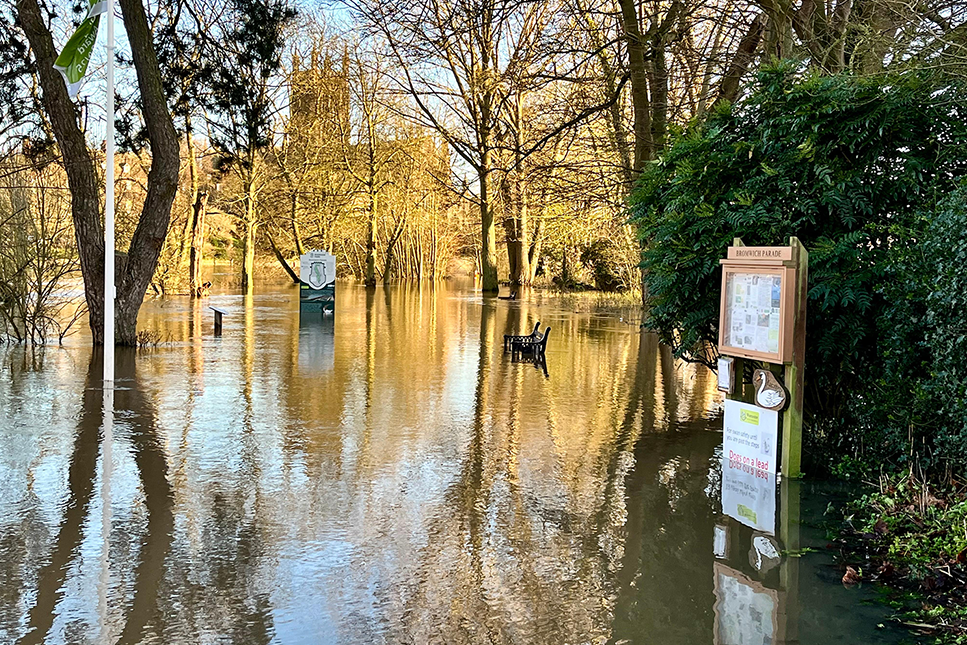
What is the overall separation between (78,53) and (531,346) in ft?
28.3

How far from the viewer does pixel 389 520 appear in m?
6.30

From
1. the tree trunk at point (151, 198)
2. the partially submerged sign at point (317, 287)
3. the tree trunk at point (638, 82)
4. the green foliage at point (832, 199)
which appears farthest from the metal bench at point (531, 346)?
the partially submerged sign at point (317, 287)

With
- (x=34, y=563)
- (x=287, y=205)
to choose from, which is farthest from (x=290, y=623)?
(x=287, y=205)

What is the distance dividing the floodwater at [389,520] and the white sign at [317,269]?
11582 mm

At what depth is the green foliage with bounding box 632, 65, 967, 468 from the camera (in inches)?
304

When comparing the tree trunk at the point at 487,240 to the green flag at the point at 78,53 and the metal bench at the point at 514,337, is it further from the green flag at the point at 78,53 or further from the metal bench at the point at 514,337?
the green flag at the point at 78,53

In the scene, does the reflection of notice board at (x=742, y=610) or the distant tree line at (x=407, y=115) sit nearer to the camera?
the reflection of notice board at (x=742, y=610)

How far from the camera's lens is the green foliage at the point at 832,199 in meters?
7.73

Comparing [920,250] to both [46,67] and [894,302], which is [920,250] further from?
[46,67]

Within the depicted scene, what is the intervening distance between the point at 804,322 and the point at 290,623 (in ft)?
16.3

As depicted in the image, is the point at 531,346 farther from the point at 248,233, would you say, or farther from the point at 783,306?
the point at 248,233

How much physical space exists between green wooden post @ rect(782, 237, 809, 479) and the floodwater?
0.26 metres

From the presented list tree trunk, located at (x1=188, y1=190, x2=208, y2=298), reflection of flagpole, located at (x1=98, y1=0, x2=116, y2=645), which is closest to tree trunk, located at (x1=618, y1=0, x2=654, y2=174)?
reflection of flagpole, located at (x1=98, y1=0, x2=116, y2=645)

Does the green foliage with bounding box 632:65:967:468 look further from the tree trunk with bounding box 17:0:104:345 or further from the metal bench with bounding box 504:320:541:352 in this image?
the tree trunk with bounding box 17:0:104:345
